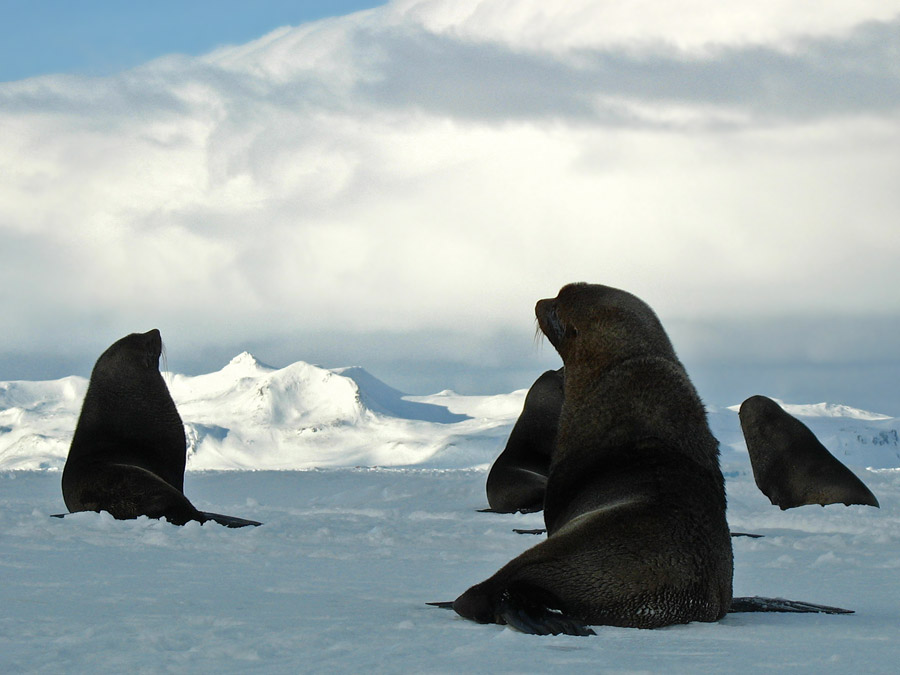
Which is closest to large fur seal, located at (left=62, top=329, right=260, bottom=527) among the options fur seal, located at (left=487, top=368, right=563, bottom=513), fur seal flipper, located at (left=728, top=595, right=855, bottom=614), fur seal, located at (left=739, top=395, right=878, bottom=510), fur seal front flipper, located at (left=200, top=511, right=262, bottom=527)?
fur seal front flipper, located at (left=200, top=511, right=262, bottom=527)

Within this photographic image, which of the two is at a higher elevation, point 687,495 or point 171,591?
point 687,495

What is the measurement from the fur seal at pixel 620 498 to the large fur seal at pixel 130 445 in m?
3.86

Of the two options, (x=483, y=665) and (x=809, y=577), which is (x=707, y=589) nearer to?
(x=483, y=665)

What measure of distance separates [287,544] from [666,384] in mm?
3305

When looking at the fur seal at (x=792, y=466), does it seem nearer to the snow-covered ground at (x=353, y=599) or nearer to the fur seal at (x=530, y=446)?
the snow-covered ground at (x=353, y=599)

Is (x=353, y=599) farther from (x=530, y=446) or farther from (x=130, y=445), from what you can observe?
(x=530, y=446)

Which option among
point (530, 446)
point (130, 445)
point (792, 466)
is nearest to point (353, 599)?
point (130, 445)

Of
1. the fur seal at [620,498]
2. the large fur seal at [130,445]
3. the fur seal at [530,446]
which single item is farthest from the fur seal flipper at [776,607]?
the fur seal at [530,446]

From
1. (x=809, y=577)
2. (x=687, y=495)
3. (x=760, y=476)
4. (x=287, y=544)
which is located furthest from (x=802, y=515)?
(x=687, y=495)

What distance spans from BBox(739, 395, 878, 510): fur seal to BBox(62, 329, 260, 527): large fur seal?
7046mm

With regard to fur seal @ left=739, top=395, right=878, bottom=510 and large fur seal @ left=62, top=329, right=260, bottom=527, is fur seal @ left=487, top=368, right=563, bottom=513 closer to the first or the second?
fur seal @ left=739, top=395, right=878, bottom=510

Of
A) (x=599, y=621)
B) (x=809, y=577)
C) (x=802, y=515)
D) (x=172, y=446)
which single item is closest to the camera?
(x=599, y=621)

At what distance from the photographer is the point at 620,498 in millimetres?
5469

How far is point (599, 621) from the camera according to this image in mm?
4770
